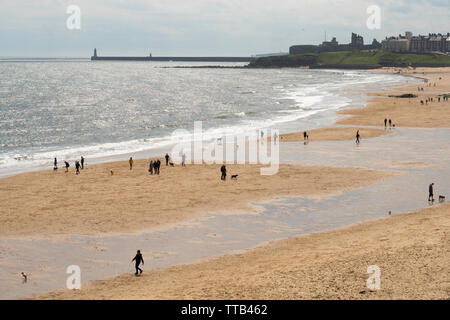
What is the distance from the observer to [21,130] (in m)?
67.9

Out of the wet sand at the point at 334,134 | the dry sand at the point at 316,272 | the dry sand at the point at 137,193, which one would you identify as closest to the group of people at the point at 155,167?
the dry sand at the point at 137,193

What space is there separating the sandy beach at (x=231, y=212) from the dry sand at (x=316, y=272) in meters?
0.04

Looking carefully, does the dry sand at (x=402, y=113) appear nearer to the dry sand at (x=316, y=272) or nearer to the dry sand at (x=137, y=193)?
the dry sand at (x=137, y=193)

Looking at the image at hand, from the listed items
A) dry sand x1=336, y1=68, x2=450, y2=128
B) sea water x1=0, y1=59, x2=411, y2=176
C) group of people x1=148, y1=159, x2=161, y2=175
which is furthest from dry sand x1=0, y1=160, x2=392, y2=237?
dry sand x1=336, y1=68, x2=450, y2=128

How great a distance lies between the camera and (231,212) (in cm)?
2767

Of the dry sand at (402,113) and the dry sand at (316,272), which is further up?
the dry sand at (402,113)

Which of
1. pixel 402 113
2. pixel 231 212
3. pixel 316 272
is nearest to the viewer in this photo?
pixel 316 272

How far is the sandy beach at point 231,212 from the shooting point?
16703mm

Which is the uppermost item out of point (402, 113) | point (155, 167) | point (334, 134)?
point (402, 113)

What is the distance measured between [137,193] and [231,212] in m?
7.25

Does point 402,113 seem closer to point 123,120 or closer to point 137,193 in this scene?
point 123,120

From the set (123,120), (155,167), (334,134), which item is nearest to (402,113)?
(334,134)

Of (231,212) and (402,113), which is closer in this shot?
(231,212)
